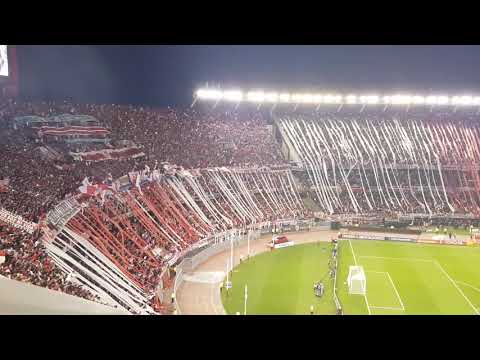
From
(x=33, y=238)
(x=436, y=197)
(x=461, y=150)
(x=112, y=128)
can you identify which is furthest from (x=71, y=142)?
(x=461, y=150)

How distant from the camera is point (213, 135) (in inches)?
1102

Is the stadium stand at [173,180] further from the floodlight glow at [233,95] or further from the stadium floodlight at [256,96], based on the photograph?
the stadium floodlight at [256,96]

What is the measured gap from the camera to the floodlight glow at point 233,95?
96.7 ft

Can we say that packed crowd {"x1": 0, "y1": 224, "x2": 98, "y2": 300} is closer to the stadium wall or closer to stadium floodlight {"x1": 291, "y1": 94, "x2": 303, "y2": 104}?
the stadium wall

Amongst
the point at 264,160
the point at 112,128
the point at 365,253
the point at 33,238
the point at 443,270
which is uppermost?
the point at 264,160

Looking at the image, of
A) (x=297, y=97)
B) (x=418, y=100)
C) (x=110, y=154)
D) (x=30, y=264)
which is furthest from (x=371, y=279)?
(x=418, y=100)

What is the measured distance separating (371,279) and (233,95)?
1576cm

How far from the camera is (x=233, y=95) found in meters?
29.7

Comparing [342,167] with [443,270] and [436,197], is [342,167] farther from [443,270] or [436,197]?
[443,270]

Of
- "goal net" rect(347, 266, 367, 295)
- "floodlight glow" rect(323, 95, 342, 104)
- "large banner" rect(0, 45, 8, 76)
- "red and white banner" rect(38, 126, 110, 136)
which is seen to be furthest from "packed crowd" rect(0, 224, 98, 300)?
"floodlight glow" rect(323, 95, 342, 104)

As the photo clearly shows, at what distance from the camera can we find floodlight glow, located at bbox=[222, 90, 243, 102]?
1161 inches

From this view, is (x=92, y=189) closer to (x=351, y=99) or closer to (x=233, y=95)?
(x=233, y=95)

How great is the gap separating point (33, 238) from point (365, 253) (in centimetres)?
1384

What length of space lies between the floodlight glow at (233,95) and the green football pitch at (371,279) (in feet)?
37.1
